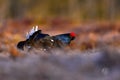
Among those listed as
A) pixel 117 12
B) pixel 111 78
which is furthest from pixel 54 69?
pixel 117 12

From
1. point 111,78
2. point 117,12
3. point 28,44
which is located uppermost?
point 117,12

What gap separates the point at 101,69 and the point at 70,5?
32.0m

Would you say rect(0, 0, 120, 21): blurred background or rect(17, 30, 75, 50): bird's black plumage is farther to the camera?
rect(0, 0, 120, 21): blurred background

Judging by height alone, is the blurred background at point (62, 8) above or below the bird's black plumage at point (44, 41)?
above

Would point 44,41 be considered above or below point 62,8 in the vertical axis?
below

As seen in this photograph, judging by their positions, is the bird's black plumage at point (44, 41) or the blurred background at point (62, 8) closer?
the bird's black plumage at point (44, 41)

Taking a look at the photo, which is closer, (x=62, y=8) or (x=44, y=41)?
(x=44, y=41)

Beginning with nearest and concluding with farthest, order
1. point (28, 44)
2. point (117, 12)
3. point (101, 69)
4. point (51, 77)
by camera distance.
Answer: point (51, 77)
point (101, 69)
point (28, 44)
point (117, 12)

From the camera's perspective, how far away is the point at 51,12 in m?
35.4

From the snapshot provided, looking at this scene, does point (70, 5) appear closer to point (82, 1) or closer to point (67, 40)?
point (82, 1)

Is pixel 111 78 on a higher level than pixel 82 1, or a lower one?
lower

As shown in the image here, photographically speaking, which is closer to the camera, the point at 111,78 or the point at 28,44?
the point at 111,78

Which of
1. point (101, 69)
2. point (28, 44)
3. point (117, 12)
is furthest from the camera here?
point (117, 12)

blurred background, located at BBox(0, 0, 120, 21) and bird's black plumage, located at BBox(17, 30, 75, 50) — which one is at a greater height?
blurred background, located at BBox(0, 0, 120, 21)
